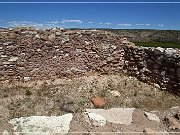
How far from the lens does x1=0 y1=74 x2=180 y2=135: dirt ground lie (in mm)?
7098

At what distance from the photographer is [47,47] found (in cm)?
1016

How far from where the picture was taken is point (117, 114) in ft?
25.2

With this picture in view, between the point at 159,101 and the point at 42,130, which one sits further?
the point at 159,101

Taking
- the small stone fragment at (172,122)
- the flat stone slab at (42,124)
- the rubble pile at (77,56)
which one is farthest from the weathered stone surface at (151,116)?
the rubble pile at (77,56)

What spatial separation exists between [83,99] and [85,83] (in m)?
1.60

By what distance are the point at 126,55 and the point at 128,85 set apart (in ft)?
5.32

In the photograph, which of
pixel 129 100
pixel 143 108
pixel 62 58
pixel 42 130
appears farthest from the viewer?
pixel 62 58

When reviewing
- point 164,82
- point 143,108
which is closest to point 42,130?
point 143,108

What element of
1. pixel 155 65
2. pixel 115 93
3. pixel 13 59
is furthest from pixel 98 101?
pixel 13 59

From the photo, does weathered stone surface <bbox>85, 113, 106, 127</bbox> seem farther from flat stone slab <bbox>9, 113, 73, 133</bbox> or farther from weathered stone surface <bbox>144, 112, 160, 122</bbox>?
weathered stone surface <bbox>144, 112, 160, 122</bbox>

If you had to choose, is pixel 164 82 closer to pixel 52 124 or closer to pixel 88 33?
pixel 88 33

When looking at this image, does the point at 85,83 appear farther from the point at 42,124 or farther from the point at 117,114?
the point at 42,124

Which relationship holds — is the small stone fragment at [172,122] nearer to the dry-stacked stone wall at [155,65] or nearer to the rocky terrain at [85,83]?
the rocky terrain at [85,83]

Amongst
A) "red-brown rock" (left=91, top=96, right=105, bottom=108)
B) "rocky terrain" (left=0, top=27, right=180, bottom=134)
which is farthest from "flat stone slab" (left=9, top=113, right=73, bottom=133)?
"red-brown rock" (left=91, top=96, right=105, bottom=108)
